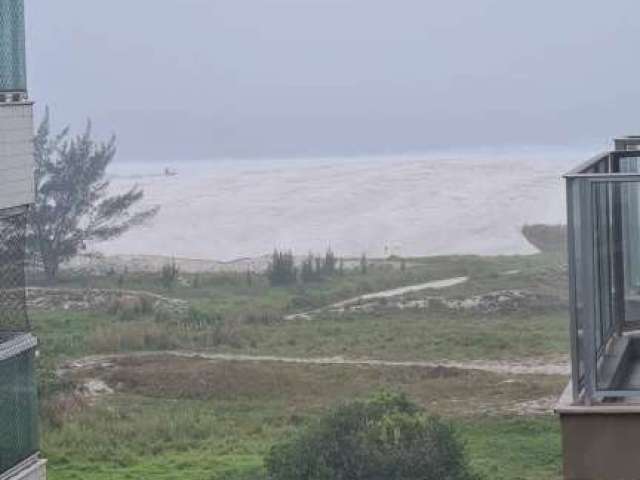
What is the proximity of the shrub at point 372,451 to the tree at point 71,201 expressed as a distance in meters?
25.1

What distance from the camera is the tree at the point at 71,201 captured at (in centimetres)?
3547

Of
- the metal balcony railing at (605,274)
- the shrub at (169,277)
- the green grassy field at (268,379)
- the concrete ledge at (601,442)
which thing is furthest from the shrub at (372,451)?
the shrub at (169,277)

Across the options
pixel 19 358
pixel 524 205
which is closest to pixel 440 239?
pixel 524 205

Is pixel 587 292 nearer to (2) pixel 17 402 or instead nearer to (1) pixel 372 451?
(2) pixel 17 402

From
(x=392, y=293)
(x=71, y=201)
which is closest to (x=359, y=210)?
(x=71, y=201)

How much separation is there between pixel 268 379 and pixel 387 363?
215 centimetres

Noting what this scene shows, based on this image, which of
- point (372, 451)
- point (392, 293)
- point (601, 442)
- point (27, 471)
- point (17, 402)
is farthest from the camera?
→ point (392, 293)

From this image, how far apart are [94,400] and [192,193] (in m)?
35.0

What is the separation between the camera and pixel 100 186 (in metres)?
39.7

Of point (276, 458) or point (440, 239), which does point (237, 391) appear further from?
point (440, 239)

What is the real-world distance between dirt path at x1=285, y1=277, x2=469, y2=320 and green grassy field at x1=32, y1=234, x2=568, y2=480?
1.11 ft

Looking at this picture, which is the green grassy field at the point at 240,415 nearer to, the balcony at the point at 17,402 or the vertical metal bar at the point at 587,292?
the balcony at the point at 17,402

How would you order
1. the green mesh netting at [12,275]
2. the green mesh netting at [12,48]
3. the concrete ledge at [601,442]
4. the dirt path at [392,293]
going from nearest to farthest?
the concrete ledge at [601,442] < the green mesh netting at [12,48] < the green mesh netting at [12,275] < the dirt path at [392,293]

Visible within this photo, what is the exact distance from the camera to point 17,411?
7.80 m
